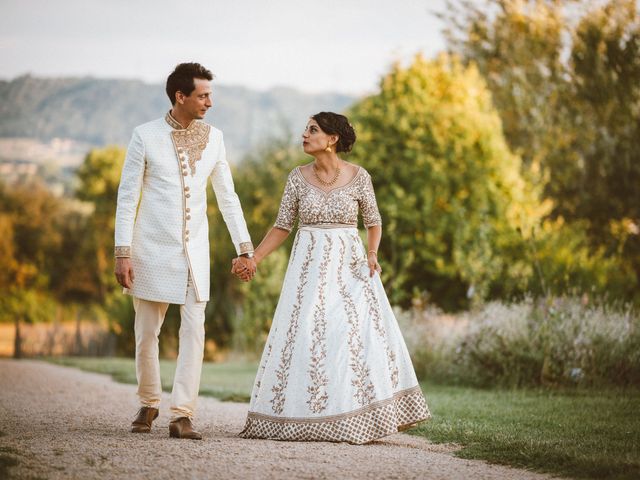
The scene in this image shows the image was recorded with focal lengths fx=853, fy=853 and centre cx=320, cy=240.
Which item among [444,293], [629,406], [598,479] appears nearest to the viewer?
[598,479]

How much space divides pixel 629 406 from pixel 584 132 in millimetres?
15342

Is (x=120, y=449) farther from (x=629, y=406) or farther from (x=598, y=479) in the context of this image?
(x=629, y=406)

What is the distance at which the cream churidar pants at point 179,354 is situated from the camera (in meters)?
5.47

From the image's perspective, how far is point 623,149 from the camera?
65.4ft

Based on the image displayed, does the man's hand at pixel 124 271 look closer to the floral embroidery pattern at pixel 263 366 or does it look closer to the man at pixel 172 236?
the man at pixel 172 236

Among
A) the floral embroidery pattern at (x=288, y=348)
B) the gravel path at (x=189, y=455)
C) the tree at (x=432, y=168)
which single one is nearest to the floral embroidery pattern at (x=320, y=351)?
the floral embroidery pattern at (x=288, y=348)

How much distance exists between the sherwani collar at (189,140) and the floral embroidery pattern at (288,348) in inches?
39.2

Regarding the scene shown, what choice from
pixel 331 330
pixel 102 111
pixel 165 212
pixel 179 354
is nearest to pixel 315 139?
pixel 165 212

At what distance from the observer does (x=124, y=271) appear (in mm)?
5445

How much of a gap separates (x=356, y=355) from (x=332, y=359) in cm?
17

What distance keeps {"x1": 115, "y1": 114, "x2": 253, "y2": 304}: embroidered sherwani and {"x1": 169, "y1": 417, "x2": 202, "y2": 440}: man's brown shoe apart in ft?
2.49

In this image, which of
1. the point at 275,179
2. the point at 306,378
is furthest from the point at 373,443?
the point at 275,179

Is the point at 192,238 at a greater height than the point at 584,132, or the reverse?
the point at 584,132

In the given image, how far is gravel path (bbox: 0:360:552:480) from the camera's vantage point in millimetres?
4332
